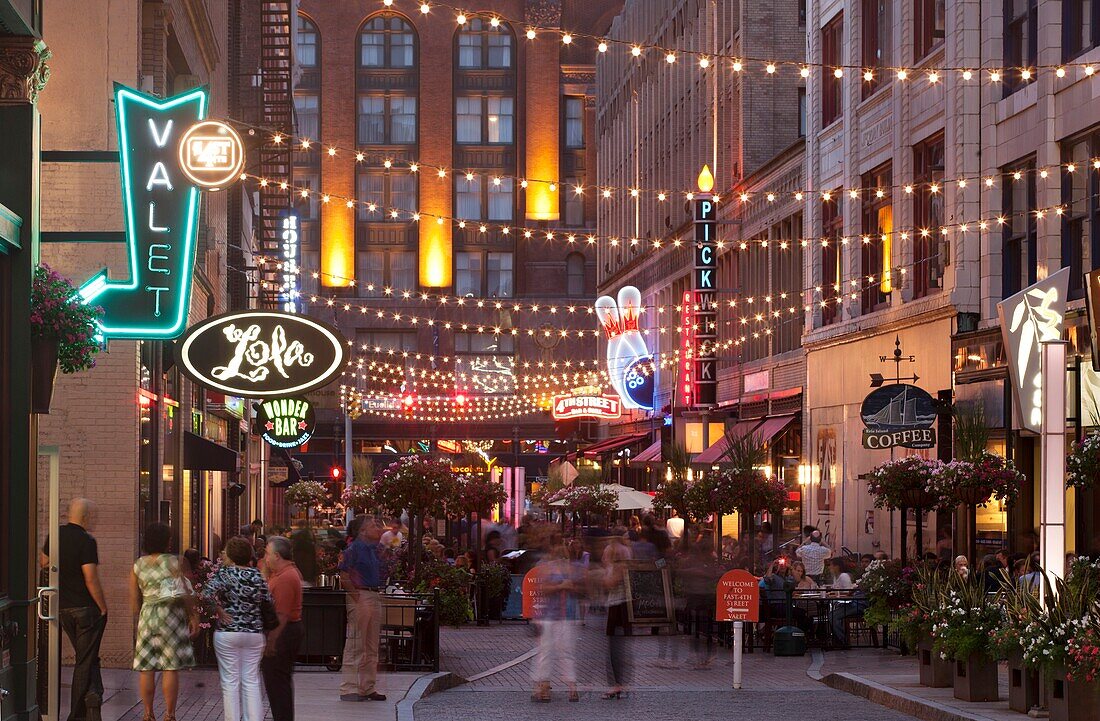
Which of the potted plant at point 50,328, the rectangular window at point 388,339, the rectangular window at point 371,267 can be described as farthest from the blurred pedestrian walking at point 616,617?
the rectangular window at point 371,267

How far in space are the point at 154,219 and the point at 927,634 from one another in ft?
30.0

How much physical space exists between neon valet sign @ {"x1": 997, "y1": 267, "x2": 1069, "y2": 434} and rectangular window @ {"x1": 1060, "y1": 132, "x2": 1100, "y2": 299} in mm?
7302

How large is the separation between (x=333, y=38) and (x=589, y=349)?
64.4 feet

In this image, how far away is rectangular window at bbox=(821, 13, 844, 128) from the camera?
3919 cm

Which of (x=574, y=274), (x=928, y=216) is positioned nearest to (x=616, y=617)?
(x=928, y=216)

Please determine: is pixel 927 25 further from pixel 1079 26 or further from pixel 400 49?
pixel 400 49

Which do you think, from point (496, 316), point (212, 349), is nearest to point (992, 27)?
point (212, 349)

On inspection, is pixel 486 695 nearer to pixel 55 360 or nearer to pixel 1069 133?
pixel 55 360

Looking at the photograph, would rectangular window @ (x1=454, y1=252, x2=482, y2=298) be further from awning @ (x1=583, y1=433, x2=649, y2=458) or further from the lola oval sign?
A: the lola oval sign

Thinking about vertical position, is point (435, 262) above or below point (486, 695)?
above

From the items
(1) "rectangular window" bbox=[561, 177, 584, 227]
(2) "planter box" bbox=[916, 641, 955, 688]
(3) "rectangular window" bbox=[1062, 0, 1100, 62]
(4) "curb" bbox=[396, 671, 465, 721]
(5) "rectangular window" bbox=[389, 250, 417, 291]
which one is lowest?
(4) "curb" bbox=[396, 671, 465, 721]

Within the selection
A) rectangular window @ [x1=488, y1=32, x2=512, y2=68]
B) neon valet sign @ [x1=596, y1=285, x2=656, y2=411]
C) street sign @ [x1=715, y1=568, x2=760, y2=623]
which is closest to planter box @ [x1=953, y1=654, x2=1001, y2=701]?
street sign @ [x1=715, y1=568, x2=760, y2=623]

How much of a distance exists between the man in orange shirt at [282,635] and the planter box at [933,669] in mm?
7515

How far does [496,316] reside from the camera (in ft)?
275
